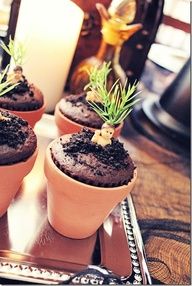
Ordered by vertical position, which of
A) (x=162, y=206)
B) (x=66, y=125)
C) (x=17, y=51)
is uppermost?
(x=17, y=51)

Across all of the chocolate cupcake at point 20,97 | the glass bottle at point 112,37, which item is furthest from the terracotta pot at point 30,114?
the glass bottle at point 112,37

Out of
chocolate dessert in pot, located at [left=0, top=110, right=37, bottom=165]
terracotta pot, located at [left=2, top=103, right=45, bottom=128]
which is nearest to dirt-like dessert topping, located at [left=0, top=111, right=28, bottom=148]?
chocolate dessert in pot, located at [left=0, top=110, right=37, bottom=165]

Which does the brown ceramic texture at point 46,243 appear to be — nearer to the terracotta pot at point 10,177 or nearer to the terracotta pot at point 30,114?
the terracotta pot at point 10,177

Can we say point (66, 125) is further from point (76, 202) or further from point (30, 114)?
point (76, 202)

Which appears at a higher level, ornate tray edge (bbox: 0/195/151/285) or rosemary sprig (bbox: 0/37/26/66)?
rosemary sprig (bbox: 0/37/26/66)

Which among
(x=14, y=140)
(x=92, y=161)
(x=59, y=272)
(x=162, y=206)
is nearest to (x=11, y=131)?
(x=14, y=140)

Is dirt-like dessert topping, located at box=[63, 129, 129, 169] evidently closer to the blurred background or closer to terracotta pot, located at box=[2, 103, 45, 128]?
terracotta pot, located at box=[2, 103, 45, 128]

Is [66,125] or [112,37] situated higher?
[112,37]
